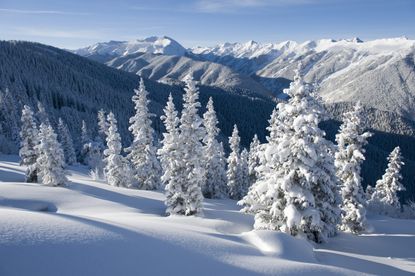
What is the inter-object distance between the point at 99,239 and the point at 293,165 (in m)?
12.3

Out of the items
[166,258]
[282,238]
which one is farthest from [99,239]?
[282,238]

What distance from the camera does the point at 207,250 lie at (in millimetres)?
12500

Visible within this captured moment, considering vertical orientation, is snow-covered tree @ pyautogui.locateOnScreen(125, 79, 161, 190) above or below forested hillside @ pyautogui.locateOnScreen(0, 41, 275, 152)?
below

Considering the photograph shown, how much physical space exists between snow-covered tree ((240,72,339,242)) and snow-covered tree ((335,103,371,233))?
7549 millimetres

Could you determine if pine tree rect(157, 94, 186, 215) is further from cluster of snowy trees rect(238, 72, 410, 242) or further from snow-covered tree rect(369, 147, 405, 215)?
snow-covered tree rect(369, 147, 405, 215)

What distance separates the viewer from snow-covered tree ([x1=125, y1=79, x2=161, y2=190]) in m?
39.3

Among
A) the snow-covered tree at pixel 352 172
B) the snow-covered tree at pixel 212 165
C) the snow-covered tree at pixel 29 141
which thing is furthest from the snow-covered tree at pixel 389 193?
the snow-covered tree at pixel 29 141

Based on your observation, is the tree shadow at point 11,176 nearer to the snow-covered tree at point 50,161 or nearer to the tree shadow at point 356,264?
the snow-covered tree at point 50,161

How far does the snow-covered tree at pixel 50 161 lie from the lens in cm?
3603

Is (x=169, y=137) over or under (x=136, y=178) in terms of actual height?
over

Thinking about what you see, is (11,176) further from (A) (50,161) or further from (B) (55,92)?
(B) (55,92)

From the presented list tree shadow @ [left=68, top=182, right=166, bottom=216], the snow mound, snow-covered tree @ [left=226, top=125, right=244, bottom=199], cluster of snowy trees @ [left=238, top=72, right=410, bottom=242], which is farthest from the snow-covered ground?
snow-covered tree @ [left=226, top=125, right=244, bottom=199]

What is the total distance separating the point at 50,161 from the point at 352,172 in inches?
1163

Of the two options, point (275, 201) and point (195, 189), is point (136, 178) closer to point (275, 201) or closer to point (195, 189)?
point (195, 189)
